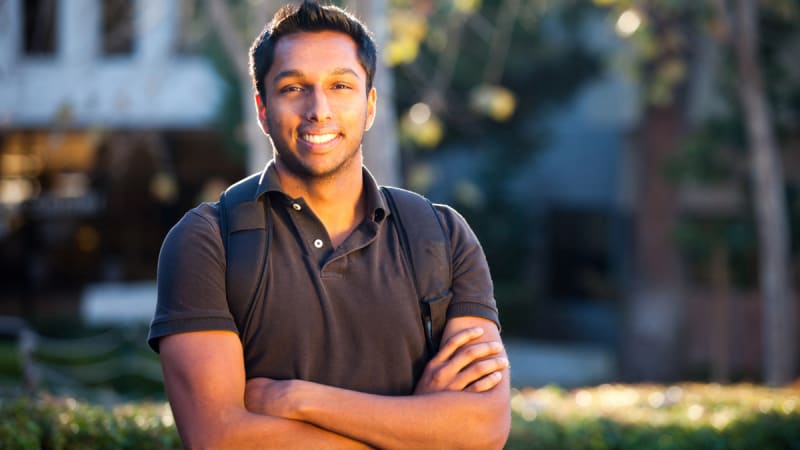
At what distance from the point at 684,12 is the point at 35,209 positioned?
1475cm

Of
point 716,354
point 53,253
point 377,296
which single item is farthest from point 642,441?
point 53,253

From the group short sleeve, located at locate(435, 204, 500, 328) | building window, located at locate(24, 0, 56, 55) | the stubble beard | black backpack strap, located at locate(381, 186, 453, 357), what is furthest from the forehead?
building window, located at locate(24, 0, 56, 55)

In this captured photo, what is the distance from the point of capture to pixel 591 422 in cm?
608

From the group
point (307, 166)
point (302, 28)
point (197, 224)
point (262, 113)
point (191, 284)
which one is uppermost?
point (302, 28)

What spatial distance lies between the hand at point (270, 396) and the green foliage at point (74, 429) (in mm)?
1438

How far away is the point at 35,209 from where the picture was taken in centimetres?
2277

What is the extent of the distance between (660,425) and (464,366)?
11.4 feet

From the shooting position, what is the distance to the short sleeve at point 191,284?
2857mm

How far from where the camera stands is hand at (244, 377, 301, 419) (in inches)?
114

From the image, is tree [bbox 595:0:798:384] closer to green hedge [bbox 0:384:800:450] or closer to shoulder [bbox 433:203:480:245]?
green hedge [bbox 0:384:800:450]

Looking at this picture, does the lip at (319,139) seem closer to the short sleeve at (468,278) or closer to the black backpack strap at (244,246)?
the black backpack strap at (244,246)

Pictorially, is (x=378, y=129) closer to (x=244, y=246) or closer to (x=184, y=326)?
(x=244, y=246)

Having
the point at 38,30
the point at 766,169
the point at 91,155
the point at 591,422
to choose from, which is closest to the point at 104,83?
the point at 38,30

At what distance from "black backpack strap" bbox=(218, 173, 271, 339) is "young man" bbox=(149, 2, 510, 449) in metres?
0.02
